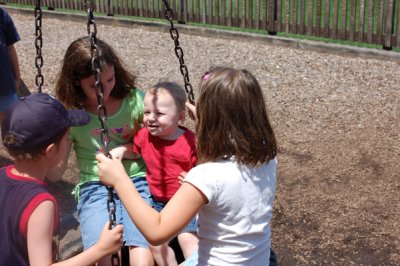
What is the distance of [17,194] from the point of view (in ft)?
6.97

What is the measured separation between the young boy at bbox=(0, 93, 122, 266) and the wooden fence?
662cm

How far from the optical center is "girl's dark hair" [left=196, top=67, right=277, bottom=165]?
2152mm

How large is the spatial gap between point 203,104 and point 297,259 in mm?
2024

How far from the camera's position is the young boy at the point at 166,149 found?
2.88m

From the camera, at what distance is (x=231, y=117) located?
85.0 inches

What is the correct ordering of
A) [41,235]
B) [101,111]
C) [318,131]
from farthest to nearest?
[318,131] → [101,111] → [41,235]

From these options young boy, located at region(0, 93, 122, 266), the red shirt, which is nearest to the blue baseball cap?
young boy, located at region(0, 93, 122, 266)

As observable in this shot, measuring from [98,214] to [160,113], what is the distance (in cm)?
58

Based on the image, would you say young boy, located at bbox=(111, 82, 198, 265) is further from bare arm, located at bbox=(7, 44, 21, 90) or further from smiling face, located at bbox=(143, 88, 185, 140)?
bare arm, located at bbox=(7, 44, 21, 90)

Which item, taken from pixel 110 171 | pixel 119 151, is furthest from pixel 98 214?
pixel 110 171

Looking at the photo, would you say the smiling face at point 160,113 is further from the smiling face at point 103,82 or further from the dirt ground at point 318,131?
the dirt ground at point 318,131

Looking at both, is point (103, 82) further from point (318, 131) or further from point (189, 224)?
point (318, 131)

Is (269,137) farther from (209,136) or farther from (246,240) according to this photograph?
(246,240)

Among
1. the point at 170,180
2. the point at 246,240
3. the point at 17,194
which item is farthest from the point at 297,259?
the point at 17,194
